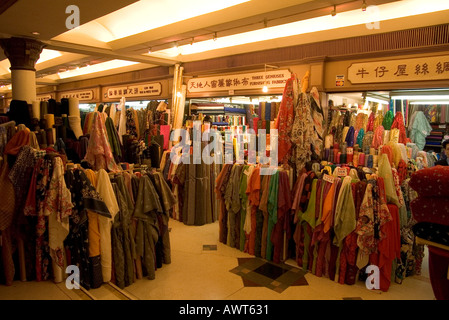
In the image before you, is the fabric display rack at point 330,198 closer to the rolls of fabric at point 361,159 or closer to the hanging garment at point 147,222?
the rolls of fabric at point 361,159

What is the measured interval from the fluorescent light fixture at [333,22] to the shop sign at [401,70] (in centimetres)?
61

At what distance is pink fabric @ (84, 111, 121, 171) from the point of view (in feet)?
10.8

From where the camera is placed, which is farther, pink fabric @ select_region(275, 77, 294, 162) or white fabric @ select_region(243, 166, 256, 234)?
white fabric @ select_region(243, 166, 256, 234)

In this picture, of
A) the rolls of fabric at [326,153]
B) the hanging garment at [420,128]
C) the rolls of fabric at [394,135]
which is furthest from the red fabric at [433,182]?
the hanging garment at [420,128]

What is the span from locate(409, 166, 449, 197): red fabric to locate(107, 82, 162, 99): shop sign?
22.4ft

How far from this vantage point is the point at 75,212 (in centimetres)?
294

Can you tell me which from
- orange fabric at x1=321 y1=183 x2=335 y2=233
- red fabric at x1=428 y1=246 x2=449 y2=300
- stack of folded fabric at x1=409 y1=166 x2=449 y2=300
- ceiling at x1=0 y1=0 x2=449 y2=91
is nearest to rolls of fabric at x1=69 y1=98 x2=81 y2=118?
ceiling at x1=0 y1=0 x2=449 y2=91

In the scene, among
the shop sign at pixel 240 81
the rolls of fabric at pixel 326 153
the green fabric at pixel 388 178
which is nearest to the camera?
the green fabric at pixel 388 178

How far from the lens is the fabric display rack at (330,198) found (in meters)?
3.27

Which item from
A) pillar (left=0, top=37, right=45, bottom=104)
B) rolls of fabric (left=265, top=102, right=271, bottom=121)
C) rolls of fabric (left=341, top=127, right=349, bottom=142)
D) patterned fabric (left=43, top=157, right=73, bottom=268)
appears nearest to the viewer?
patterned fabric (left=43, top=157, right=73, bottom=268)

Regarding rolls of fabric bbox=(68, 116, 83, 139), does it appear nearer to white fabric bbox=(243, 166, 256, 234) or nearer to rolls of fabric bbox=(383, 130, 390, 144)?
white fabric bbox=(243, 166, 256, 234)

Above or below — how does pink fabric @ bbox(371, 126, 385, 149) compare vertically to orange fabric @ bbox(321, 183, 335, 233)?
above

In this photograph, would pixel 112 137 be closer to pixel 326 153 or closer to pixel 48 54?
Result: pixel 326 153

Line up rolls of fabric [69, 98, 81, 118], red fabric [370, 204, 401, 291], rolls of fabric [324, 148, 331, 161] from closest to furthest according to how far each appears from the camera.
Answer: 1. red fabric [370, 204, 401, 291]
2. rolls of fabric [69, 98, 81, 118]
3. rolls of fabric [324, 148, 331, 161]
